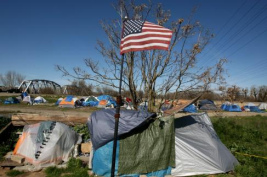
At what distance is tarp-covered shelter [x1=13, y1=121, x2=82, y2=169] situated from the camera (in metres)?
4.99

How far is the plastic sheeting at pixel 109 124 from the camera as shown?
461 cm

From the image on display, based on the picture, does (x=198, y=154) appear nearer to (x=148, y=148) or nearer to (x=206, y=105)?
(x=148, y=148)

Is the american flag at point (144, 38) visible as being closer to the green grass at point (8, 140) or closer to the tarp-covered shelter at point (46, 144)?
the tarp-covered shelter at point (46, 144)

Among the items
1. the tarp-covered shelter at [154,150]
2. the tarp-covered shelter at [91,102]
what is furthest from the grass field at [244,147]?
the tarp-covered shelter at [91,102]

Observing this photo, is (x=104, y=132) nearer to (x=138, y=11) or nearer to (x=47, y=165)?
(x=47, y=165)

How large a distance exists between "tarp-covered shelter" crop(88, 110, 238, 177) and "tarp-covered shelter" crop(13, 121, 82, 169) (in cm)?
106

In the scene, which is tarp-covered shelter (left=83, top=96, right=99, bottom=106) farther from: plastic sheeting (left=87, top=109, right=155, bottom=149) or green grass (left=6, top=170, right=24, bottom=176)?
green grass (left=6, top=170, right=24, bottom=176)

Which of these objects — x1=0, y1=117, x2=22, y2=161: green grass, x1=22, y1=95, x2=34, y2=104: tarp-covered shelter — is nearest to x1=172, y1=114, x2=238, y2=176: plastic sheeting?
x1=0, y1=117, x2=22, y2=161: green grass

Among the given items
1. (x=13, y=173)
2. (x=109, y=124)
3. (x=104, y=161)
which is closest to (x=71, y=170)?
(x=104, y=161)

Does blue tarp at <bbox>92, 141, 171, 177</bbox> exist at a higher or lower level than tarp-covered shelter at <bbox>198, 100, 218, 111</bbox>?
lower

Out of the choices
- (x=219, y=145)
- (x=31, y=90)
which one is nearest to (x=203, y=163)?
(x=219, y=145)

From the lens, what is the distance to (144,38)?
3.67 meters

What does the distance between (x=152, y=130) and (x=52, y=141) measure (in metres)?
3.07

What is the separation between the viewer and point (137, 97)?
638cm
